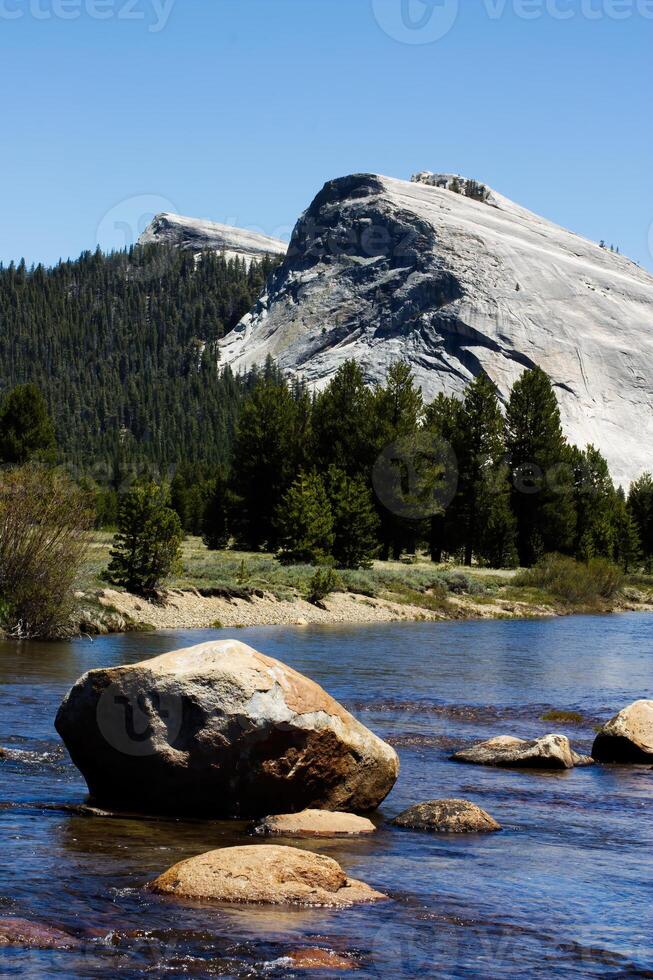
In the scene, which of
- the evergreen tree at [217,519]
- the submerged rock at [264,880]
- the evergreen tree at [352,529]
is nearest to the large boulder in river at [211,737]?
the submerged rock at [264,880]

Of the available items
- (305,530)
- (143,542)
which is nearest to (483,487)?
(305,530)

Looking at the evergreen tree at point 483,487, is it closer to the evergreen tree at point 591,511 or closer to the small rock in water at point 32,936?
the evergreen tree at point 591,511

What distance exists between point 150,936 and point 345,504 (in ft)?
158

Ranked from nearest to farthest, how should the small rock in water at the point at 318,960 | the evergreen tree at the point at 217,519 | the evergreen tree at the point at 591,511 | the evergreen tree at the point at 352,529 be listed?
1. the small rock in water at the point at 318,960
2. the evergreen tree at the point at 352,529
3. the evergreen tree at the point at 217,519
4. the evergreen tree at the point at 591,511

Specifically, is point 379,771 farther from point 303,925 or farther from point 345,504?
point 345,504

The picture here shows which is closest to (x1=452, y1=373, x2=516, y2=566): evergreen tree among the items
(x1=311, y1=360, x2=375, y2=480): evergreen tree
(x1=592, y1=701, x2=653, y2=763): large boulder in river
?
(x1=311, y1=360, x2=375, y2=480): evergreen tree

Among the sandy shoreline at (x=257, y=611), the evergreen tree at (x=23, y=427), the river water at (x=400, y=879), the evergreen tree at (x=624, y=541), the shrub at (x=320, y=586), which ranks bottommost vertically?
the river water at (x=400, y=879)

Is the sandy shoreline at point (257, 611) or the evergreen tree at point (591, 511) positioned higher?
the evergreen tree at point (591, 511)

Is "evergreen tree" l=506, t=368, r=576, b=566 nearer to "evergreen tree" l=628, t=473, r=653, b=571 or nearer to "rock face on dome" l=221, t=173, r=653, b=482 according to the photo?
"evergreen tree" l=628, t=473, r=653, b=571

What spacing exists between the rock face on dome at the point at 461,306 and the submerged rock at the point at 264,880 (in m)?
136

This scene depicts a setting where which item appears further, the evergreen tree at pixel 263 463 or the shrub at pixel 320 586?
the evergreen tree at pixel 263 463

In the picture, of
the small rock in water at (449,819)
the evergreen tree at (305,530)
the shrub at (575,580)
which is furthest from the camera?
the shrub at (575,580)

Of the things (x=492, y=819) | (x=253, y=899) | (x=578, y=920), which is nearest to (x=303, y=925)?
(x=253, y=899)

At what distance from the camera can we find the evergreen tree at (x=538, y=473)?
74438 millimetres
